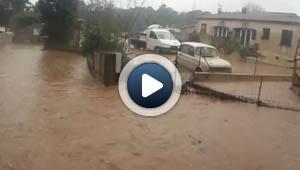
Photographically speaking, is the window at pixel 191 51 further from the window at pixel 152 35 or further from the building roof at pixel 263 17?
the building roof at pixel 263 17

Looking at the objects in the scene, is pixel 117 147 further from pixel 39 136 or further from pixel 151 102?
pixel 151 102

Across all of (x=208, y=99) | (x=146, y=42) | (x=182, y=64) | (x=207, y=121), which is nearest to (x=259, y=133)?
(x=207, y=121)

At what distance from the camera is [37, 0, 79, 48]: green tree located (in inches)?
982

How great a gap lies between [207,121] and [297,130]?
1973 mm

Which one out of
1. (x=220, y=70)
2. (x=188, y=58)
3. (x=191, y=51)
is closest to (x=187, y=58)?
(x=188, y=58)

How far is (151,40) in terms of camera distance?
2456 centimetres

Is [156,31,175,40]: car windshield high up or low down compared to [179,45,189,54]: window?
up

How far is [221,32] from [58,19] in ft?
45.7

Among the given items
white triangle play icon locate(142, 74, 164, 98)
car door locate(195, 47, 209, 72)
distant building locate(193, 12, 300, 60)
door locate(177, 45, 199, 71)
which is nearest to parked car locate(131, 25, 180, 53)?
distant building locate(193, 12, 300, 60)

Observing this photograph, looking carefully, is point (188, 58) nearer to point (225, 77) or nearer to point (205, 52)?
point (205, 52)

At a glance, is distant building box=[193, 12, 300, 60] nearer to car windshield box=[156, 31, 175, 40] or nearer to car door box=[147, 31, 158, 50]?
car windshield box=[156, 31, 175, 40]

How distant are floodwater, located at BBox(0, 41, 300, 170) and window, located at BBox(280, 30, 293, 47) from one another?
1858 centimetres

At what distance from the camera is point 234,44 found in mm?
26312

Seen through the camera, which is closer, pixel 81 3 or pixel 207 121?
pixel 207 121
